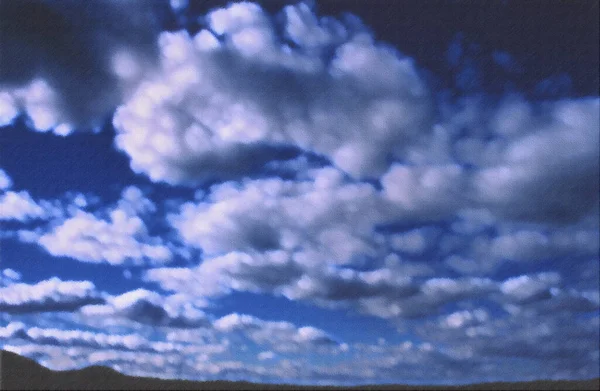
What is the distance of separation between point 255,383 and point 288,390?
3618 millimetres

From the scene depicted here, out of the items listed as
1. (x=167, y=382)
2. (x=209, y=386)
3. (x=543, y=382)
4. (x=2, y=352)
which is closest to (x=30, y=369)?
(x=2, y=352)

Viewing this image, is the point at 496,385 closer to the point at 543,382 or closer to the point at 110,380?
the point at 543,382

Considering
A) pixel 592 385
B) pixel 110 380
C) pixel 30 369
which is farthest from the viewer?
pixel 30 369

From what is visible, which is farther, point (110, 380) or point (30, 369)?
point (30, 369)

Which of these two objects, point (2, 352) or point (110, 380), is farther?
point (2, 352)

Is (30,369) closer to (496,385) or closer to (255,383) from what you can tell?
(255,383)

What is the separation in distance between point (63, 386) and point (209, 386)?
12.1 m

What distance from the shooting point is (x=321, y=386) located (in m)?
44.0

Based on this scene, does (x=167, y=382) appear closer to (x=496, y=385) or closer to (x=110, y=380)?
(x=110, y=380)

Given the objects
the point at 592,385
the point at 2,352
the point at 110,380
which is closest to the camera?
the point at 592,385

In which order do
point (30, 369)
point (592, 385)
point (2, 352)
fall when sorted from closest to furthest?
point (592, 385), point (30, 369), point (2, 352)

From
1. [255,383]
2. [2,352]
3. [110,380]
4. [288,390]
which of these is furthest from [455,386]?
[2,352]

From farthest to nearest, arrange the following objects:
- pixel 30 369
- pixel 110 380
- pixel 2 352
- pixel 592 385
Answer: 1. pixel 2 352
2. pixel 30 369
3. pixel 110 380
4. pixel 592 385

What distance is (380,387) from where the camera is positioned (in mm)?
42500
